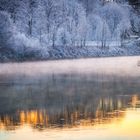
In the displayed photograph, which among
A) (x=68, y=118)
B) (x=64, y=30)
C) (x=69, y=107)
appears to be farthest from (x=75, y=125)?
(x=64, y=30)

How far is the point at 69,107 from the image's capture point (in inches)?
987

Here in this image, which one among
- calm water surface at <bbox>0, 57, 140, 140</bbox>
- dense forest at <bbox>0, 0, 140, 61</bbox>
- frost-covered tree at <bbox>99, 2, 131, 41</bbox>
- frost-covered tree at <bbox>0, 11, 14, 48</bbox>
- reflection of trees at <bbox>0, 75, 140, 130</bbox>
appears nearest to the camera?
calm water surface at <bbox>0, 57, 140, 140</bbox>

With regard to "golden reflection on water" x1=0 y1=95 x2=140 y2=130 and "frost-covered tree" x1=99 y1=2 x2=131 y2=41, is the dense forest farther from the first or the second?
"golden reflection on water" x1=0 y1=95 x2=140 y2=130

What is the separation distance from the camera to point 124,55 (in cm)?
7538

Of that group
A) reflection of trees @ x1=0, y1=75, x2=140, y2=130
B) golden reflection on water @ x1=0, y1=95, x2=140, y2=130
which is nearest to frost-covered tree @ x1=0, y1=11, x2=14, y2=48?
reflection of trees @ x1=0, y1=75, x2=140, y2=130

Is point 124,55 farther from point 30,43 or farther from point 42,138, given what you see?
point 42,138

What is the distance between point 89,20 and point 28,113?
55504mm

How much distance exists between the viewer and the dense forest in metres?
62.3

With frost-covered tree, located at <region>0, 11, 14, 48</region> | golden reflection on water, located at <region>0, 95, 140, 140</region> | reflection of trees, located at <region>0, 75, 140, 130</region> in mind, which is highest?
frost-covered tree, located at <region>0, 11, 14, 48</region>

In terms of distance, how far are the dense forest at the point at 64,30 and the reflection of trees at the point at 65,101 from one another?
24.3 m

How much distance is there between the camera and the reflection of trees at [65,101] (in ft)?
71.6

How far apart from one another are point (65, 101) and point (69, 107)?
1.90 m

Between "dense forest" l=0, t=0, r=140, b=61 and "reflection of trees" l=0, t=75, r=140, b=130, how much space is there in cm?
2426

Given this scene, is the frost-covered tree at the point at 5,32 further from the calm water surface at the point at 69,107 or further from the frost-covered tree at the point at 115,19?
the calm water surface at the point at 69,107
